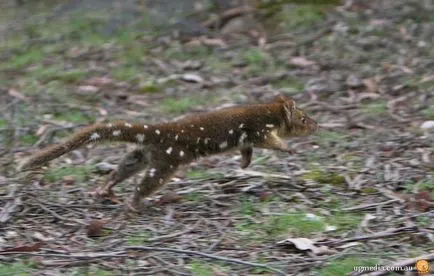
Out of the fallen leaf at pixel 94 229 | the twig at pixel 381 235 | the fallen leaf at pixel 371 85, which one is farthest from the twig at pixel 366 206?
the fallen leaf at pixel 371 85

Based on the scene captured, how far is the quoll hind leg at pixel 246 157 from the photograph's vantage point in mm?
7655

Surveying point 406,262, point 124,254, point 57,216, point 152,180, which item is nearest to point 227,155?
point 152,180

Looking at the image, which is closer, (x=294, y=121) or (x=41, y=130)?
(x=294, y=121)

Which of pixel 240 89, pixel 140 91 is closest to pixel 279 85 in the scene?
pixel 240 89

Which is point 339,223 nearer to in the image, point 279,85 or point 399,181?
point 399,181

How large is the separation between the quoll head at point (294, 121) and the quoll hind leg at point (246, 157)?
419mm

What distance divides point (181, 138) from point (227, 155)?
4.79 feet

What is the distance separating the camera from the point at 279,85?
10523mm

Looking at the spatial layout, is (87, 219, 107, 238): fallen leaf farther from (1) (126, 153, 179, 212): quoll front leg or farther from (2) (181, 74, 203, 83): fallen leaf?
(2) (181, 74, 203, 83): fallen leaf

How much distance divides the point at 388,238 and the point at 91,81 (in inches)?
220

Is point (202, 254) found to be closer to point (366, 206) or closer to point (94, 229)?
point (94, 229)

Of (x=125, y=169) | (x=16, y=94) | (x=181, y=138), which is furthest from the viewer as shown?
(x=16, y=94)

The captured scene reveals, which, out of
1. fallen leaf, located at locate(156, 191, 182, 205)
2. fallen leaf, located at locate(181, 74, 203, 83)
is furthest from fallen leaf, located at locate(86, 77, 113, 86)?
fallen leaf, located at locate(156, 191, 182, 205)

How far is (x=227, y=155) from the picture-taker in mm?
8500
